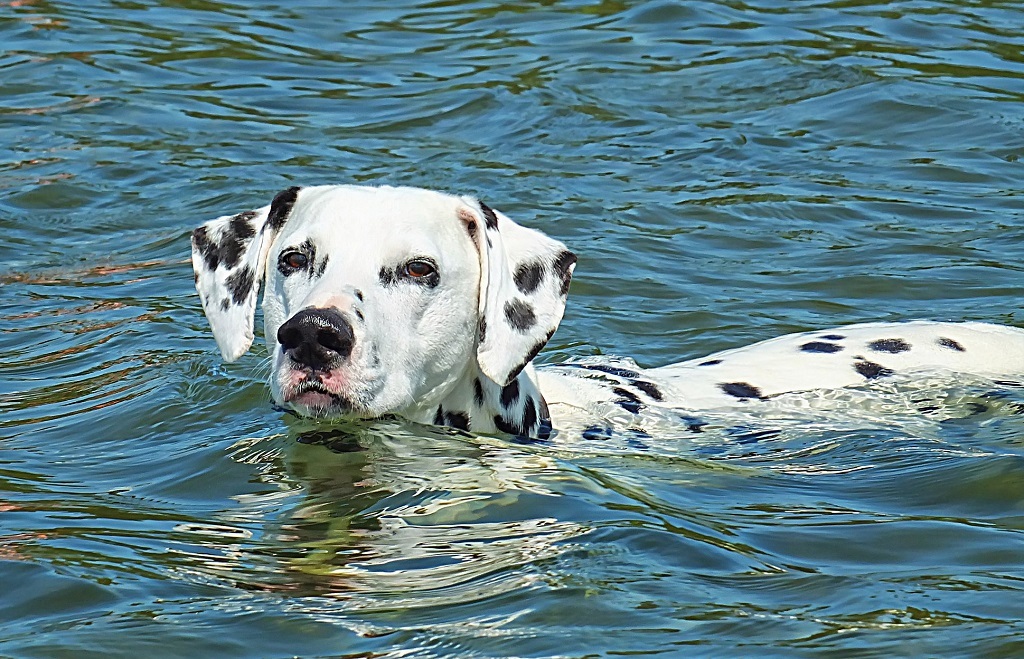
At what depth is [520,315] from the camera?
638 cm

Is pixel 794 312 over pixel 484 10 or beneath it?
beneath

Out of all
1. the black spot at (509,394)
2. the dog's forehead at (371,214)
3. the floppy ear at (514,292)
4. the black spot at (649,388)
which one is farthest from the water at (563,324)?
the dog's forehead at (371,214)

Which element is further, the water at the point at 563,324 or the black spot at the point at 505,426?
the black spot at the point at 505,426

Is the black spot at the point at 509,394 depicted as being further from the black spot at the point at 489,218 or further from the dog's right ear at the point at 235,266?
the dog's right ear at the point at 235,266

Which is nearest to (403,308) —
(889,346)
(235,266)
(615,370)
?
(235,266)

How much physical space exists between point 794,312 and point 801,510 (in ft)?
13.2

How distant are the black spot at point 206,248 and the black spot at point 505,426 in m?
1.29

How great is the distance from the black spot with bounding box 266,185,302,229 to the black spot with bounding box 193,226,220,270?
0.28 metres

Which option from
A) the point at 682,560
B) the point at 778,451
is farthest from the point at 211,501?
the point at 778,451

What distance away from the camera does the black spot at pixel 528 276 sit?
6.45 metres

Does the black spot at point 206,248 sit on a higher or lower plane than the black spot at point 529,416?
higher

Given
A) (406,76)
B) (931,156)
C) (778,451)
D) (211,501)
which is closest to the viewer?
(211,501)

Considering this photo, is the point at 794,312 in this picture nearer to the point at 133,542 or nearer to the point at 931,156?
the point at 931,156

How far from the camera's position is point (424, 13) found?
17.6 m
